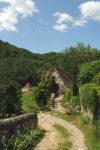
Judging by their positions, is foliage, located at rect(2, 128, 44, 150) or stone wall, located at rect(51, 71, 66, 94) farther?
stone wall, located at rect(51, 71, 66, 94)

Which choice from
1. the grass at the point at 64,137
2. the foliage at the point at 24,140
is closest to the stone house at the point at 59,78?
the grass at the point at 64,137

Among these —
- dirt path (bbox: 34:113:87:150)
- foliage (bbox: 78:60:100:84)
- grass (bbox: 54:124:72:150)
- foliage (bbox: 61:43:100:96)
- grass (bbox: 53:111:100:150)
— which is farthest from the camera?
foliage (bbox: 61:43:100:96)

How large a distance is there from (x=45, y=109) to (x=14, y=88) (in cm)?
865

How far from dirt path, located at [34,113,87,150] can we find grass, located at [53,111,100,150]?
0.41 meters

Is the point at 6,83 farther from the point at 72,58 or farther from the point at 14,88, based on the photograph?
the point at 72,58

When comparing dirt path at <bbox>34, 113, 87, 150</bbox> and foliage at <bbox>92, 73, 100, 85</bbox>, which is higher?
foliage at <bbox>92, 73, 100, 85</bbox>

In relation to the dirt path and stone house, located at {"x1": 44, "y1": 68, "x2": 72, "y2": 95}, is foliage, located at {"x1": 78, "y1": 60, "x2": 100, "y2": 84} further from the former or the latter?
the dirt path

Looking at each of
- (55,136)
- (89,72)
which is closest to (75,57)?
(89,72)

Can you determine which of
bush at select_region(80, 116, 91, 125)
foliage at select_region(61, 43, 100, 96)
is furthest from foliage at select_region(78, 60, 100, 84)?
foliage at select_region(61, 43, 100, 96)

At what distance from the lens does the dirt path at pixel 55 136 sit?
83.3 ft

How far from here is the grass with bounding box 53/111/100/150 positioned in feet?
85.3

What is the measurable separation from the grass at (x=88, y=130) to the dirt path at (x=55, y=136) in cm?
41

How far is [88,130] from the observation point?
32.0m

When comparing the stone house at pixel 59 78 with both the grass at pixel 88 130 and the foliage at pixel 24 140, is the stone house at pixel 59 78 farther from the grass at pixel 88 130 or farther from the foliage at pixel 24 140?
the foliage at pixel 24 140
